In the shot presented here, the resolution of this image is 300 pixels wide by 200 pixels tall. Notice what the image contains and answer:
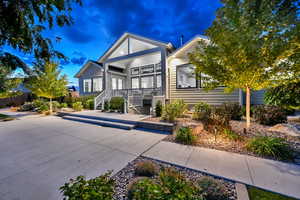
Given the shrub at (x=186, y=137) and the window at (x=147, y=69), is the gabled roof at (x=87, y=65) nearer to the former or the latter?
the window at (x=147, y=69)

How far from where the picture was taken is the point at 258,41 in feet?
11.9

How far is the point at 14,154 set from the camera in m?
3.61

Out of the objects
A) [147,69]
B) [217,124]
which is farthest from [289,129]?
[147,69]

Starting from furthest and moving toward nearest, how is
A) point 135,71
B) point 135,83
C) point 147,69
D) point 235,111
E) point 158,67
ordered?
point 135,83
point 135,71
point 147,69
point 158,67
point 235,111

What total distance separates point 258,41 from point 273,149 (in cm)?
304

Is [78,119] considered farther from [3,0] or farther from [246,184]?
[246,184]

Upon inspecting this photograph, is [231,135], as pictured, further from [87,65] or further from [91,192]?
[87,65]

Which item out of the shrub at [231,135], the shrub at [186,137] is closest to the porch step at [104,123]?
the shrub at [186,137]

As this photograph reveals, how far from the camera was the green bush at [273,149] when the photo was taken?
10.4 ft

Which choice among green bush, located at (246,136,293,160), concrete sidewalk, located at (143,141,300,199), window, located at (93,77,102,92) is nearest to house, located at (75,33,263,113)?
window, located at (93,77,102,92)

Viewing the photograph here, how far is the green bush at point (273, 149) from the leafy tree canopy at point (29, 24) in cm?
578

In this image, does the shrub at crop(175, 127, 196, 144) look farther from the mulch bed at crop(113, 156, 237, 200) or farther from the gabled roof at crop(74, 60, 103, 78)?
the gabled roof at crop(74, 60, 103, 78)

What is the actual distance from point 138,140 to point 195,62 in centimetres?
365

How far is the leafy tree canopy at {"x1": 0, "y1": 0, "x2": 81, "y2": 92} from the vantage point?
7.51ft
